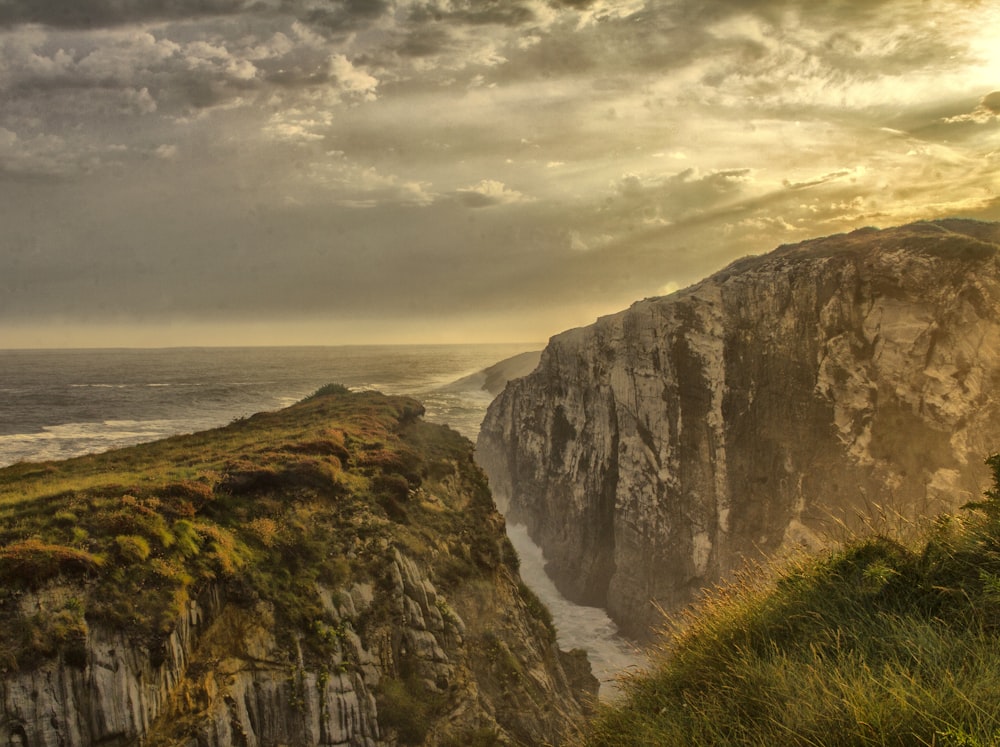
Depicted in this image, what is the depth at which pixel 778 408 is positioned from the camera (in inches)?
1713

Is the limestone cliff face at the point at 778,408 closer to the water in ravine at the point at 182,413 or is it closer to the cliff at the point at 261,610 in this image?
Result: the water in ravine at the point at 182,413

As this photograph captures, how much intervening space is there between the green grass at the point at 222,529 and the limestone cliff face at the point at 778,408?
63.2ft

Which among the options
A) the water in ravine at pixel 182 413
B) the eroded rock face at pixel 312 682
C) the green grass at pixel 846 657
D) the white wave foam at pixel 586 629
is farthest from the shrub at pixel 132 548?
the white wave foam at pixel 586 629

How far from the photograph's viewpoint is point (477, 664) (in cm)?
2241

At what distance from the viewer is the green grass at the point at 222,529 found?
14.7m

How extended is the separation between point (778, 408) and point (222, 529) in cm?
3928

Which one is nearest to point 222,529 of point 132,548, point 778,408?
point 132,548

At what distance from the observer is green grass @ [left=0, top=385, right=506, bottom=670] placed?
48.4ft

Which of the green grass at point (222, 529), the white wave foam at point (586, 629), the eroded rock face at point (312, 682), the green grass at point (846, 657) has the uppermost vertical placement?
the green grass at point (846, 657)

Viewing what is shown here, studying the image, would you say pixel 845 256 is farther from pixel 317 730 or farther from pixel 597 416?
pixel 317 730

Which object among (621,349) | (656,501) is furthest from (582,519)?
(621,349)

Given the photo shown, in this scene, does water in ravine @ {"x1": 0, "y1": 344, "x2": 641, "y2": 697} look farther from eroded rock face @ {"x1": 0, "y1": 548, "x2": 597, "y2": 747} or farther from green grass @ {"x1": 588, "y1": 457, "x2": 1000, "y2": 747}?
green grass @ {"x1": 588, "y1": 457, "x2": 1000, "y2": 747}

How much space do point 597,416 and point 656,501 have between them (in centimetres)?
1028

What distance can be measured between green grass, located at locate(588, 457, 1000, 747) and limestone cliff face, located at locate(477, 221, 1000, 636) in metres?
35.5
